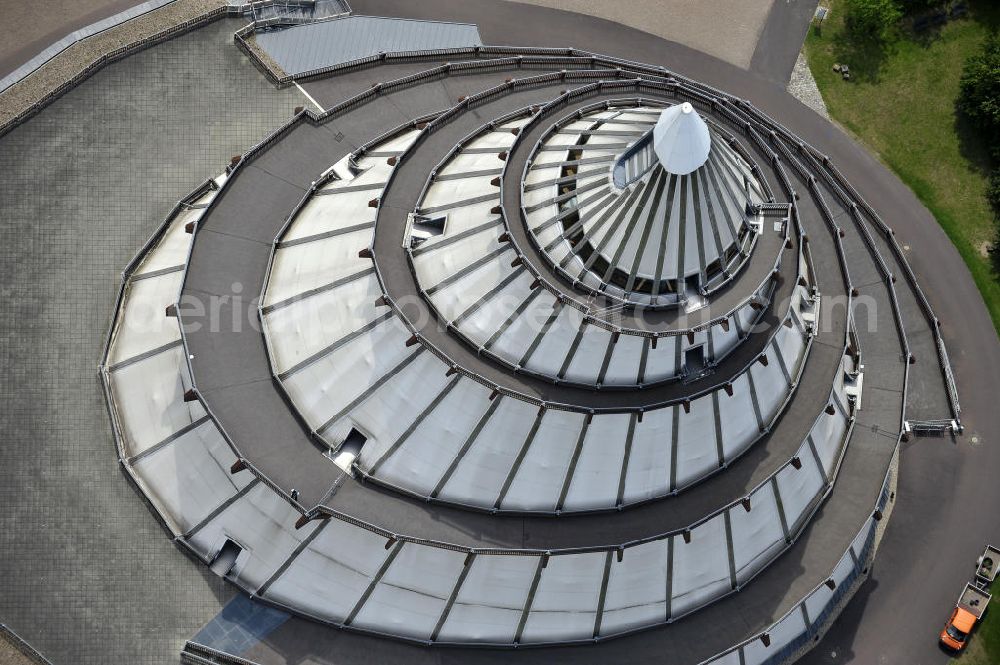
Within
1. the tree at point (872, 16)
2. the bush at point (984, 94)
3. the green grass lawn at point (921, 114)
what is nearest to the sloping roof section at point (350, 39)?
the green grass lawn at point (921, 114)

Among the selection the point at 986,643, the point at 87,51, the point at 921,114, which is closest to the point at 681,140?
the point at 921,114

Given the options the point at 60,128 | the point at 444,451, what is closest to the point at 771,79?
the point at 444,451

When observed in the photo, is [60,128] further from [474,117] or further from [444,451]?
[444,451]

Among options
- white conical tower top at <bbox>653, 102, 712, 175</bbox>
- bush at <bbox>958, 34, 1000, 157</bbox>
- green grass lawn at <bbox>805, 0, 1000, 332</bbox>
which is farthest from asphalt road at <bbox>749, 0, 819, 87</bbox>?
white conical tower top at <bbox>653, 102, 712, 175</bbox>

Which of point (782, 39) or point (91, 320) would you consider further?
point (782, 39)

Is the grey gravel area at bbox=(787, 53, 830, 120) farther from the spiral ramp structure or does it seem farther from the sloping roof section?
the sloping roof section

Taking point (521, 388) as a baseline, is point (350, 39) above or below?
above

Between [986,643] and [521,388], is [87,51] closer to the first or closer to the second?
[521,388]
